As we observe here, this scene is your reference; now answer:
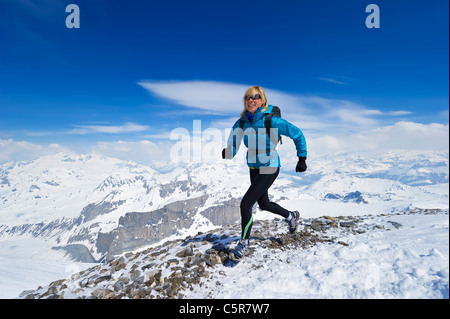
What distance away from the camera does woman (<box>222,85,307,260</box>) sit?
608cm

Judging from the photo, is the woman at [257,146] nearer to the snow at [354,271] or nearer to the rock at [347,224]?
the snow at [354,271]

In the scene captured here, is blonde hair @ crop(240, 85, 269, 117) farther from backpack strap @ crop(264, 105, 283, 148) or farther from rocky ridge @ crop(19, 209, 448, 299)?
rocky ridge @ crop(19, 209, 448, 299)

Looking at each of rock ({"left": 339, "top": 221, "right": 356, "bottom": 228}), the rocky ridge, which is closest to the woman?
the rocky ridge

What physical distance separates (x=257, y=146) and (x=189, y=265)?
4.13 m

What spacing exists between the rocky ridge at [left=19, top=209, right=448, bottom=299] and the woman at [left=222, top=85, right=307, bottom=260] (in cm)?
83

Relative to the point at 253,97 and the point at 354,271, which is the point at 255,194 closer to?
the point at 253,97

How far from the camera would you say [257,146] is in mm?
6297

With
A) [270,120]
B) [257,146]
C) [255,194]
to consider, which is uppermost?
[270,120]

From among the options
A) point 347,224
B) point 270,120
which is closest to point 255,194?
point 270,120

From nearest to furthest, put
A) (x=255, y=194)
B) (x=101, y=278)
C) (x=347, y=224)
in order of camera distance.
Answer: (x=255, y=194) → (x=101, y=278) → (x=347, y=224)

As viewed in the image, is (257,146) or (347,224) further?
(347,224)

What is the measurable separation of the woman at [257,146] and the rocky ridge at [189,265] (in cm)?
83

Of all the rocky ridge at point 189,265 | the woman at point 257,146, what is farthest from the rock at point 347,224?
the woman at point 257,146
